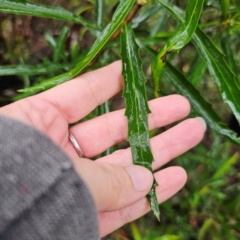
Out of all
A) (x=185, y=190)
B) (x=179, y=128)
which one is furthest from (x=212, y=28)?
(x=185, y=190)

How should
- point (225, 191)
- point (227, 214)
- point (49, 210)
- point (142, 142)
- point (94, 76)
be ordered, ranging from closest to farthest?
point (49, 210) → point (142, 142) → point (94, 76) → point (227, 214) → point (225, 191)

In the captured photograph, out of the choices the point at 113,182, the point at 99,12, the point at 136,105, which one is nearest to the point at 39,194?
the point at 113,182

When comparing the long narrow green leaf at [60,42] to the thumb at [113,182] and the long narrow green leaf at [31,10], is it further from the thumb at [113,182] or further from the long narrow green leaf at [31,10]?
the thumb at [113,182]

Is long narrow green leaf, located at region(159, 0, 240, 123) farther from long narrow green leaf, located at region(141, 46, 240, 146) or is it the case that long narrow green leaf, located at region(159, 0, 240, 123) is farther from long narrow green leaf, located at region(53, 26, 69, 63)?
long narrow green leaf, located at region(53, 26, 69, 63)

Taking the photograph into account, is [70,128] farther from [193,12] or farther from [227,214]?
[227,214]

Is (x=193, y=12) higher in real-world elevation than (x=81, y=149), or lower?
higher

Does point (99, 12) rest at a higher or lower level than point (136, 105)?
higher

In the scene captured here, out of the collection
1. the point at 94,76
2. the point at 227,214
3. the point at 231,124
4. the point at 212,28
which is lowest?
the point at 227,214

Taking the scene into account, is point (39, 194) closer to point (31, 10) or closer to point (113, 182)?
point (113, 182)
